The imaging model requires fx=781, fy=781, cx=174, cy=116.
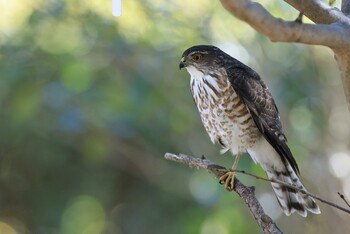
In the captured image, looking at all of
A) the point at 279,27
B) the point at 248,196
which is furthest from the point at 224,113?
the point at 279,27

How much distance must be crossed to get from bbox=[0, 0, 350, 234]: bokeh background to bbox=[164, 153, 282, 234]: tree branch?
9.63 feet

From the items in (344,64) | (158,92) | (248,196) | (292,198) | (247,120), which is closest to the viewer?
(344,64)

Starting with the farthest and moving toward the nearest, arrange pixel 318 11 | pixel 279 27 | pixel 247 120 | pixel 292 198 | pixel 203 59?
pixel 203 59 → pixel 247 120 → pixel 292 198 → pixel 318 11 → pixel 279 27

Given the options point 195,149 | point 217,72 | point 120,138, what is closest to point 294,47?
point 195,149

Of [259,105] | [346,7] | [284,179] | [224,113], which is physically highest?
[346,7]

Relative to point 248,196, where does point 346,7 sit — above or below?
above

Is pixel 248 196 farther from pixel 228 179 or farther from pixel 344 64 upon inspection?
pixel 344 64

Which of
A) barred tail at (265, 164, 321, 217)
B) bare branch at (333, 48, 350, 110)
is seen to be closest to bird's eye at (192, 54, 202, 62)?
barred tail at (265, 164, 321, 217)

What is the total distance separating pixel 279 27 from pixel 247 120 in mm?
2690

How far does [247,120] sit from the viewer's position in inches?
198

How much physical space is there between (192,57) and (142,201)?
4.55m

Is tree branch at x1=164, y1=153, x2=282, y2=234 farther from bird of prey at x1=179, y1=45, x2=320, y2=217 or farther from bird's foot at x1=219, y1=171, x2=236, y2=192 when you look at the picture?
bird of prey at x1=179, y1=45, x2=320, y2=217

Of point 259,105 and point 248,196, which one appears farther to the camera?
point 259,105

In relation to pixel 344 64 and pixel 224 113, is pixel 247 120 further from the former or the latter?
pixel 344 64
